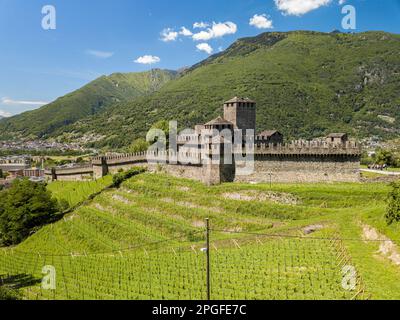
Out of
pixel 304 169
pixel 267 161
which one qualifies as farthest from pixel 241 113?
pixel 304 169

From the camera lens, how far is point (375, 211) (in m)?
32.4

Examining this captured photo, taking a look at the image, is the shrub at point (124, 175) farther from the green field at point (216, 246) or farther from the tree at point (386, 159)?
the tree at point (386, 159)

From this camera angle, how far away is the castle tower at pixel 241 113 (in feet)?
188

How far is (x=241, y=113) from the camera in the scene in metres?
57.5

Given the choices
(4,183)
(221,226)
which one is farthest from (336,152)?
(4,183)

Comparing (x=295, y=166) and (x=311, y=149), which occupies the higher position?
(x=311, y=149)

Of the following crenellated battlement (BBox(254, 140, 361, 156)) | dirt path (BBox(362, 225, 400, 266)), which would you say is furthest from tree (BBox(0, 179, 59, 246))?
dirt path (BBox(362, 225, 400, 266))

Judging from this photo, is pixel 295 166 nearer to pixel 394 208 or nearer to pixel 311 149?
pixel 311 149

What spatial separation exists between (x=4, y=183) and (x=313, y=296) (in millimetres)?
125392

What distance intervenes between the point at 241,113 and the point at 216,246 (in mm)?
28312
